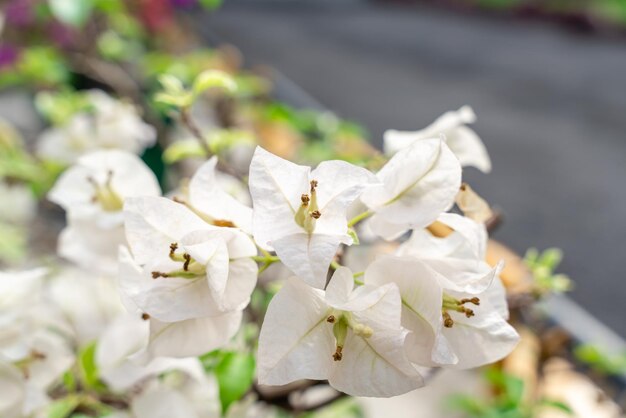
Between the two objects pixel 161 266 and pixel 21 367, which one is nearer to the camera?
pixel 161 266

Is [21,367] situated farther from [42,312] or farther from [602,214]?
[602,214]

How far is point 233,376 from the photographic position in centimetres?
46

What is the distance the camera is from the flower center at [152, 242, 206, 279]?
348mm

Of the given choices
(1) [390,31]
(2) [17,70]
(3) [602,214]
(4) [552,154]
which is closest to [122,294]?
(2) [17,70]

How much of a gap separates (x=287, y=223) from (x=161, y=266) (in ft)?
0.23

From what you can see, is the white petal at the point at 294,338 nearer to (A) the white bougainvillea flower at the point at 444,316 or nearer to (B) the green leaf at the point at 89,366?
(A) the white bougainvillea flower at the point at 444,316

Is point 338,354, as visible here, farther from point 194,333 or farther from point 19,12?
point 19,12

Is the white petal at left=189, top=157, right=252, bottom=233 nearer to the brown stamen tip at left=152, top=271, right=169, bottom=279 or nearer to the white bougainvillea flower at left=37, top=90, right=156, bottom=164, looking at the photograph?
the brown stamen tip at left=152, top=271, right=169, bottom=279

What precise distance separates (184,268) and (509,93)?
12.8ft

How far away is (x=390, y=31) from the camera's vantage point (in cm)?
607

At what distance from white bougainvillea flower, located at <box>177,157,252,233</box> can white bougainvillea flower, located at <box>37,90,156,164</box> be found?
44 centimetres

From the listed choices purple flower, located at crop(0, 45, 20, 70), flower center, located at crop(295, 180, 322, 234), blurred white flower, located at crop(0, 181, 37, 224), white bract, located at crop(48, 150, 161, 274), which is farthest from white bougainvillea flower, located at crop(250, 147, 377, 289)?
purple flower, located at crop(0, 45, 20, 70)

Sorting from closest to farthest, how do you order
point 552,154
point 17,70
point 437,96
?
point 17,70 < point 552,154 < point 437,96

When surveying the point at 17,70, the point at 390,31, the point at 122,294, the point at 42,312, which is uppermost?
the point at 122,294
